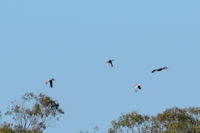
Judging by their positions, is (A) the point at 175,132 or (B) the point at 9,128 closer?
(B) the point at 9,128

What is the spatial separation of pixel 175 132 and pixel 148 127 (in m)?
4.11

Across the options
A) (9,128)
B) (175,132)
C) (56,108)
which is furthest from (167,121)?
(9,128)

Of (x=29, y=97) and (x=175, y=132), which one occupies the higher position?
(x=29, y=97)

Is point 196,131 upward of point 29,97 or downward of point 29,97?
downward

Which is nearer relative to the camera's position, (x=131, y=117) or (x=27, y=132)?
(x=27, y=132)

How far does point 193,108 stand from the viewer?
10231cm

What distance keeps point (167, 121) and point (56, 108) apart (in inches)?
600

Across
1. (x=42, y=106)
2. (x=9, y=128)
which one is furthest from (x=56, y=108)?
(x=9, y=128)

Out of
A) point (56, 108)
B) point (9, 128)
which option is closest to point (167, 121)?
point (56, 108)

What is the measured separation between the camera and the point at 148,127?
101312 mm

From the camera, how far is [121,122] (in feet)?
334

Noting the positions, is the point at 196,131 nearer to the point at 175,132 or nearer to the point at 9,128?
the point at 175,132

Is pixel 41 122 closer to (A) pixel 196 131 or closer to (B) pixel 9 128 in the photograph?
(B) pixel 9 128

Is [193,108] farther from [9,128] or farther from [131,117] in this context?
[9,128]
